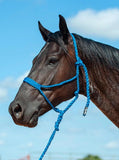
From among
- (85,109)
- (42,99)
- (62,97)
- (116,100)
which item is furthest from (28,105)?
(116,100)

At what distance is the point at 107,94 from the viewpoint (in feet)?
14.9

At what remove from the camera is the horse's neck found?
4.52 metres

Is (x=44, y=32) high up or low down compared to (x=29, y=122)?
up

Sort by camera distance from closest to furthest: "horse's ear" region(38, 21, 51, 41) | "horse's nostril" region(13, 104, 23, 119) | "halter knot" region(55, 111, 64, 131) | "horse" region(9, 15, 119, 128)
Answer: "horse's nostril" region(13, 104, 23, 119)
"horse" region(9, 15, 119, 128)
"halter knot" region(55, 111, 64, 131)
"horse's ear" region(38, 21, 51, 41)

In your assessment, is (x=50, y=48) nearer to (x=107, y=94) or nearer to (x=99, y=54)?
(x=99, y=54)

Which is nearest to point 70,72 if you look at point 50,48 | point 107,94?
point 50,48

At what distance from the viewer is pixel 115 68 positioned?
15.1ft

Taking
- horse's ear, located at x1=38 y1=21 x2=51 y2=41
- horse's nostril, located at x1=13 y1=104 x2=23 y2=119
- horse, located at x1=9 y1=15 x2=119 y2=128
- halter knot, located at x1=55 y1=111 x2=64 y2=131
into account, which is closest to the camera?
horse's nostril, located at x1=13 y1=104 x2=23 y2=119

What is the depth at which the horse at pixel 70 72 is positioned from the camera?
4391 millimetres

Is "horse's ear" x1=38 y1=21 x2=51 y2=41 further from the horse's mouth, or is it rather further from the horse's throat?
the horse's mouth

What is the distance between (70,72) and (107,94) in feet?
1.87

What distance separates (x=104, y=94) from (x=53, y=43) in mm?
962

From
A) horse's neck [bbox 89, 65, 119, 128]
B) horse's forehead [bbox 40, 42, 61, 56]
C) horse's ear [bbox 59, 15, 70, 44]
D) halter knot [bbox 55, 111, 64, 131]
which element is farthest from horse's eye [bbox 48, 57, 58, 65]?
halter knot [bbox 55, 111, 64, 131]

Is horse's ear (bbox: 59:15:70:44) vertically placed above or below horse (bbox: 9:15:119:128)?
above
